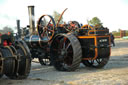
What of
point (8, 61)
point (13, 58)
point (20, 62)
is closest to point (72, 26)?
point (20, 62)

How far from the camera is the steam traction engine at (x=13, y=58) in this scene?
17.6 ft

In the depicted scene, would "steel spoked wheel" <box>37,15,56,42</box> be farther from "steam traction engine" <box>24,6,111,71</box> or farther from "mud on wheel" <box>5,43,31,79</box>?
"mud on wheel" <box>5,43,31,79</box>

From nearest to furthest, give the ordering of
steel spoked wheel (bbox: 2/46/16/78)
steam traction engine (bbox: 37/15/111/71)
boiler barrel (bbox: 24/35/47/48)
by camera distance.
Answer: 1. steel spoked wheel (bbox: 2/46/16/78)
2. steam traction engine (bbox: 37/15/111/71)
3. boiler barrel (bbox: 24/35/47/48)

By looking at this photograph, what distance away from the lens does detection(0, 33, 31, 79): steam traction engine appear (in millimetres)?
5352

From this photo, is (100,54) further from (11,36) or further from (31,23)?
(31,23)

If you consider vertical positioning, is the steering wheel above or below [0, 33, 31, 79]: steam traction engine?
above

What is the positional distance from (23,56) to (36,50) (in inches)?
125

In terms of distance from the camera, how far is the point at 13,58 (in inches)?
215

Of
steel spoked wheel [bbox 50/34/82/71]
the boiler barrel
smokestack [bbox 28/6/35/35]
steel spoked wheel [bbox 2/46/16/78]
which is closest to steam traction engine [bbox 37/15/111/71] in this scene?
steel spoked wheel [bbox 50/34/82/71]

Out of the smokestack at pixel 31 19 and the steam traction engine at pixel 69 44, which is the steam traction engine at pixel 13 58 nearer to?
the steam traction engine at pixel 69 44

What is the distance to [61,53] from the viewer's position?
760 cm

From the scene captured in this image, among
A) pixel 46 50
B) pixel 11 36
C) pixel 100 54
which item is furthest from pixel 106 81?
pixel 46 50

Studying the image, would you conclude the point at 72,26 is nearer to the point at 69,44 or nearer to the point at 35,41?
the point at 69,44

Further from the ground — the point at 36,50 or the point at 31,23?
the point at 31,23
